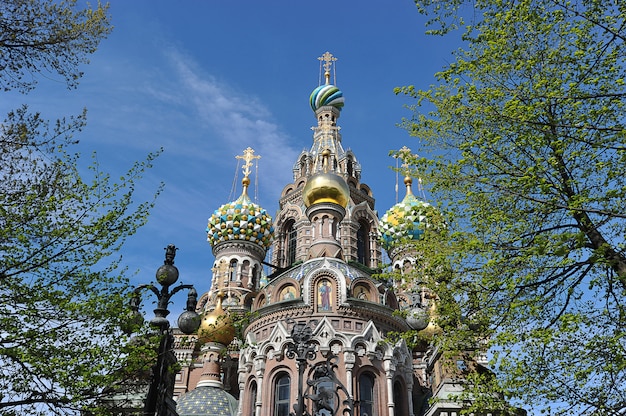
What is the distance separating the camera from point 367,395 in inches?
685

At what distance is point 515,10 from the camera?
27.0 ft

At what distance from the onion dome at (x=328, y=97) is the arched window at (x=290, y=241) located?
8.96 m

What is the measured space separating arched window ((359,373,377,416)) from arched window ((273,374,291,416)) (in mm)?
2204

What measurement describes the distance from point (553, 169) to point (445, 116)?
1966mm

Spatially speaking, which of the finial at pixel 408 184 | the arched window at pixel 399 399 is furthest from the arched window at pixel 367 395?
the finial at pixel 408 184

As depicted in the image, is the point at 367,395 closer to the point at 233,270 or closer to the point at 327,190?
the point at 327,190

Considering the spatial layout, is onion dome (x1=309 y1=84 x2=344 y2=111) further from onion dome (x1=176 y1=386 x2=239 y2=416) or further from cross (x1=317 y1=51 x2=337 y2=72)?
onion dome (x1=176 y1=386 x2=239 y2=416)

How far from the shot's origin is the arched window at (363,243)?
30.4m

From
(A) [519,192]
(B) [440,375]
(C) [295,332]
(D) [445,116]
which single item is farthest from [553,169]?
(B) [440,375]

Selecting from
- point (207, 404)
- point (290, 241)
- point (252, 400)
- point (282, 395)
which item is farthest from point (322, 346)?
point (290, 241)

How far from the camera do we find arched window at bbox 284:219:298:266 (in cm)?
3104

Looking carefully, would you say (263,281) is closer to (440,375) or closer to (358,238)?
(358,238)

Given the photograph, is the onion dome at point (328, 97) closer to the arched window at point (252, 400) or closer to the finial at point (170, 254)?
the arched window at point (252, 400)

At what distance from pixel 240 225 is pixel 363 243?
6.78 meters
